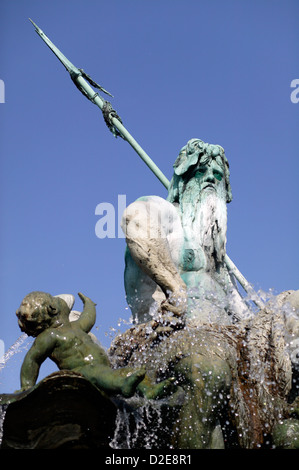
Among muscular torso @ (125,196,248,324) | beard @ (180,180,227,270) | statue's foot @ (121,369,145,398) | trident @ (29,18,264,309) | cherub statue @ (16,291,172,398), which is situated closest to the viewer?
statue's foot @ (121,369,145,398)

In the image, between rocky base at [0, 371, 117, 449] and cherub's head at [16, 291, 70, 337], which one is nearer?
rocky base at [0, 371, 117, 449]

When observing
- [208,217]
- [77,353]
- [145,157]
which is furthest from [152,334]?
[145,157]

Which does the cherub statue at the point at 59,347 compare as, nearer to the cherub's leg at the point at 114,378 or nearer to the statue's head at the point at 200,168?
the cherub's leg at the point at 114,378

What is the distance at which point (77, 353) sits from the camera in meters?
4.75

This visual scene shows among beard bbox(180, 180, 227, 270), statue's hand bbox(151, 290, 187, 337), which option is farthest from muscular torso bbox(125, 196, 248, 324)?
statue's hand bbox(151, 290, 187, 337)

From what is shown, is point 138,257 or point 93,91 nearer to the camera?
point 138,257

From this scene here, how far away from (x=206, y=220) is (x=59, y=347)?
2.06 meters

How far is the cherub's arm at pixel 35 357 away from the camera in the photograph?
4.62 metres

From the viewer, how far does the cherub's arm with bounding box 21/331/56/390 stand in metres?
4.62

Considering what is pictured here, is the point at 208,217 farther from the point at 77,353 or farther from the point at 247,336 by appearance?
the point at 77,353

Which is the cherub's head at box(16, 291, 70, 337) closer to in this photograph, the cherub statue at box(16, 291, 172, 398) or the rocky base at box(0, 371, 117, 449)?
the cherub statue at box(16, 291, 172, 398)
